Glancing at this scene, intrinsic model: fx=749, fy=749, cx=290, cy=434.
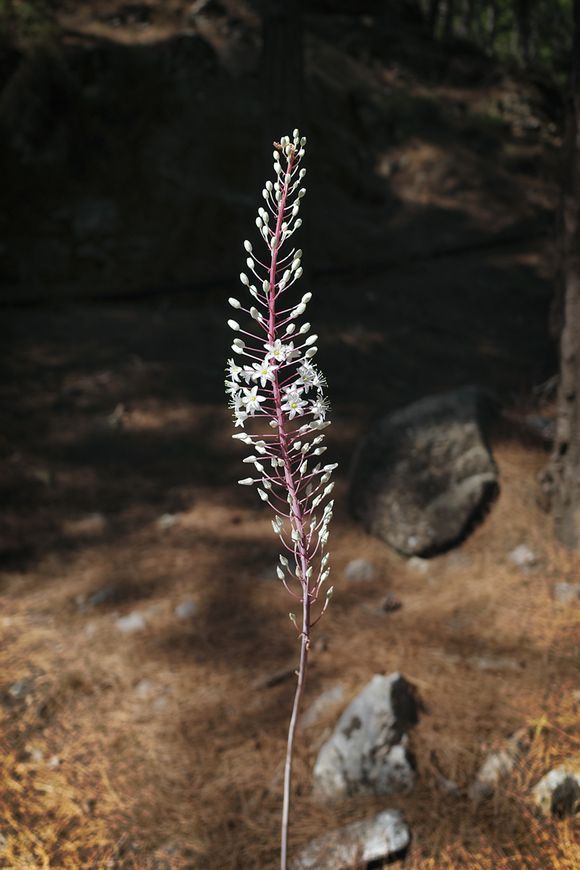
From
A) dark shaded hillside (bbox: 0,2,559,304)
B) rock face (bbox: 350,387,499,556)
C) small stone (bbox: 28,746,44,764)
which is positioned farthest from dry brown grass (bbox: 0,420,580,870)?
dark shaded hillside (bbox: 0,2,559,304)

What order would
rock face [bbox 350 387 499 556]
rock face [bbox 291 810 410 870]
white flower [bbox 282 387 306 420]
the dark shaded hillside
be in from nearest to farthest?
white flower [bbox 282 387 306 420] < rock face [bbox 291 810 410 870] < rock face [bbox 350 387 499 556] < the dark shaded hillside

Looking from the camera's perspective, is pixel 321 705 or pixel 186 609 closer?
pixel 321 705

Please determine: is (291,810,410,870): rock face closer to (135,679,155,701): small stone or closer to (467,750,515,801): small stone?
(467,750,515,801): small stone

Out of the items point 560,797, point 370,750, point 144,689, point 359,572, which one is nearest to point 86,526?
point 144,689

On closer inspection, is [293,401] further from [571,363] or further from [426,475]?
[426,475]

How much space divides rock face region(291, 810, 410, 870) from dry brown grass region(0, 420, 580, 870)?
0.22 ft

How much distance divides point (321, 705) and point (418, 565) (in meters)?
1.37

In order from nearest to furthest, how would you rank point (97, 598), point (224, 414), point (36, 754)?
point (36, 754), point (97, 598), point (224, 414)

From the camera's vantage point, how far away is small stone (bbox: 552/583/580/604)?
4.10 m

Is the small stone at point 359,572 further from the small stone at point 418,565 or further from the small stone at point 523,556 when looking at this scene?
the small stone at point 523,556

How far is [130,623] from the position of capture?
14.1ft

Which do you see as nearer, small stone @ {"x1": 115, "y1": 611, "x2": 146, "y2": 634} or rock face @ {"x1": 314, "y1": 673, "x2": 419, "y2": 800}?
rock face @ {"x1": 314, "y1": 673, "x2": 419, "y2": 800}

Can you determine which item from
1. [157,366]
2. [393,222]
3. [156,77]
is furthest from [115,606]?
[156,77]

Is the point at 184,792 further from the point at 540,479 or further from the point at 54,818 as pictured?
the point at 540,479
